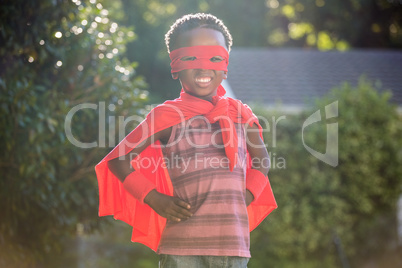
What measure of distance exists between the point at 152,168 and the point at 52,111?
1876 millimetres

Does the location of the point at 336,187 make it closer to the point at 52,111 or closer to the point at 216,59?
the point at 52,111

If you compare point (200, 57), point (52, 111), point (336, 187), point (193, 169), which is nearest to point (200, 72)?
point (200, 57)

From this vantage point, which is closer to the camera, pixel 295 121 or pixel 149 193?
pixel 149 193

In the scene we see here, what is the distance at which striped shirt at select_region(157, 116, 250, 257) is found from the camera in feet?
7.63

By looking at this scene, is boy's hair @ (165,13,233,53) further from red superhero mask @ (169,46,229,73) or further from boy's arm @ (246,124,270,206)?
boy's arm @ (246,124,270,206)

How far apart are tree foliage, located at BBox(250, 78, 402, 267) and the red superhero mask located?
16.3 ft

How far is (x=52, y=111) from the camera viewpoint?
13.5 feet

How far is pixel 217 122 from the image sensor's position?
248 cm

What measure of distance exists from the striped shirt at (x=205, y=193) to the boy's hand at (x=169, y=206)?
79 millimetres

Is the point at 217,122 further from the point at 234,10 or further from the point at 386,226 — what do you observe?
the point at 234,10

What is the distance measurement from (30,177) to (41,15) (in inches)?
54.0

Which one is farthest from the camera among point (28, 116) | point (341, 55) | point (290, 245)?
point (341, 55)

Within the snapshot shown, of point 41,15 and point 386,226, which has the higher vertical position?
point 41,15

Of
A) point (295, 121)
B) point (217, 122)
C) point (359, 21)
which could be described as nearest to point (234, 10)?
point (359, 21)
